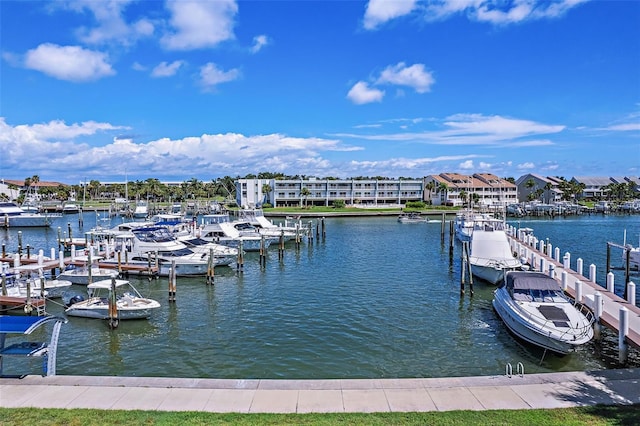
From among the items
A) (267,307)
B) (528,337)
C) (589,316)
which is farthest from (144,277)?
(589,316)

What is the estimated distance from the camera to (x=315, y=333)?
78.3 ft

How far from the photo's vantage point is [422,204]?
141m

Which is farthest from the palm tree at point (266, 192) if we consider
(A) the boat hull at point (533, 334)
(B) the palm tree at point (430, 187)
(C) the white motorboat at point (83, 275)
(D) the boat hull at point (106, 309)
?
(A) the boat hull at point (533, 334)

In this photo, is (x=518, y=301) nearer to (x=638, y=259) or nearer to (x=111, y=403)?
(x=111, y=403)

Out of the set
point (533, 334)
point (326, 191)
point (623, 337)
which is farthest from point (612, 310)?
point (326, 191)

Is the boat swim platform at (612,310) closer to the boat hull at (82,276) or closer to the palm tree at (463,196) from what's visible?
the boat hull at (82,276)

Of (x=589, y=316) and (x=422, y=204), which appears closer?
(x=589, y=316)

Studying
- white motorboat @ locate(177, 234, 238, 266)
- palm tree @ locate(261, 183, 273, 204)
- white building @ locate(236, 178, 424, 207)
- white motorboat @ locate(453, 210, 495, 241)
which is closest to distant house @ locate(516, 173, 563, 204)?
white building @ locate(236, 178, 424, 207)

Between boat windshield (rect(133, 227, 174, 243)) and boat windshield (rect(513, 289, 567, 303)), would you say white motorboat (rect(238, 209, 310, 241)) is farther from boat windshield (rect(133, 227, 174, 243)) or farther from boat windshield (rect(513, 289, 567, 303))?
boat windshield (rect(513, 289, 567, 303))

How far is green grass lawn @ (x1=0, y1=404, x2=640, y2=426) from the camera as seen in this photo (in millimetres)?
11203

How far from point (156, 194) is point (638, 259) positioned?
171560 mm

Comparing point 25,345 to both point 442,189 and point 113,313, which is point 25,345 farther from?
point 442,189

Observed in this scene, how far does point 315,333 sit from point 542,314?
1126 centimetres

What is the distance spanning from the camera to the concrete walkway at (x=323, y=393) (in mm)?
12234
